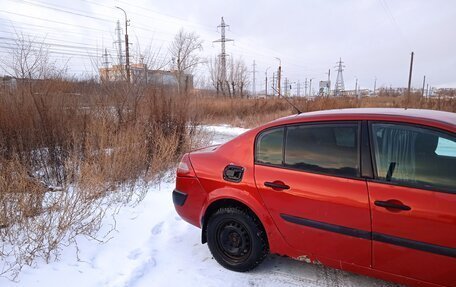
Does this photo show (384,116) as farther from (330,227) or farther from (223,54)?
(223,54)

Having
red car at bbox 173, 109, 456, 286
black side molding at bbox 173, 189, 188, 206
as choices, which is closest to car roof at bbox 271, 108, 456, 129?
red car at bbox 173, 109, 456, 286

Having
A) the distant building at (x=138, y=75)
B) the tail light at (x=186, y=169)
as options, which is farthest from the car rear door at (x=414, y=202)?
the distant building at (x=138, y=75)

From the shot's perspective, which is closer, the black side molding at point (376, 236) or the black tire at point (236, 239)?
the black side molding at point (376, 236)

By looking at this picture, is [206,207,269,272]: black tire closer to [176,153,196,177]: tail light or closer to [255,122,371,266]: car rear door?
[255,122,371,266]: car rear door

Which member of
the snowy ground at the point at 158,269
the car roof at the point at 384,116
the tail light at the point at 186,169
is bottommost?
the snowy ground at the point at 158,269

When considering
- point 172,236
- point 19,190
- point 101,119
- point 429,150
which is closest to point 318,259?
point 429,150

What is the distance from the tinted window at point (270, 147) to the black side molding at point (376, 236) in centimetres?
52

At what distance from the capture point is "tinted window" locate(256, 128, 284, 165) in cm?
298

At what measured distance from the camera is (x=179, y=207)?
3.55 metres

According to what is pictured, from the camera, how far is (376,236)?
2.41 metres

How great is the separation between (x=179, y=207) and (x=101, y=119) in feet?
14.7

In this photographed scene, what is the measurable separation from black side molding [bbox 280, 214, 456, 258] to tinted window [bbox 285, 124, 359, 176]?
43cm

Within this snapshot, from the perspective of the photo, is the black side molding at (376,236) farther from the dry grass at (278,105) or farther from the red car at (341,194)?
the dry grass at (278,105)

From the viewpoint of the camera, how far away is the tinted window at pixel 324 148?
8.57ft
